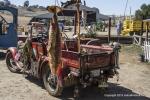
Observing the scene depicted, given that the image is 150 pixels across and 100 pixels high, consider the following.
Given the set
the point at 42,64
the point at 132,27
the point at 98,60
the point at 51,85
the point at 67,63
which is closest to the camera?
the point at 67,63

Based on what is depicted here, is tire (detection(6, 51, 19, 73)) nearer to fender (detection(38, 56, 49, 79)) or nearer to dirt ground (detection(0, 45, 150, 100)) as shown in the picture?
dirt ground (detection(0, 45, 150, 100))

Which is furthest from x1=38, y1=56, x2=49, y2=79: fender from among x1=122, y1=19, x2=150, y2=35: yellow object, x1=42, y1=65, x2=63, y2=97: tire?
x1=122, y1=19, x2=150, y2=35: yellow object

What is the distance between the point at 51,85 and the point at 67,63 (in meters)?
1.03

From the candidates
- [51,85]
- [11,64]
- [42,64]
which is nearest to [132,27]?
[11,64]

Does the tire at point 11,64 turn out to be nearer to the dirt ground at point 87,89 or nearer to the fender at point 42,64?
the dirt ground at point 87,89

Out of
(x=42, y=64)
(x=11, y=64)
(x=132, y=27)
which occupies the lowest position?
(x=11, y=64)

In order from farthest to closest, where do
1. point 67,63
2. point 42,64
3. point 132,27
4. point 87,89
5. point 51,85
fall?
point 132,27 → point 87,89 → point 42,64 → point 51,85 → point 67,63

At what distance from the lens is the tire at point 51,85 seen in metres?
9.15

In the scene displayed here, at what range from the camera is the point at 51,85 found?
966 cm

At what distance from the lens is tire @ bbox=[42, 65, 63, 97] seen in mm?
9152

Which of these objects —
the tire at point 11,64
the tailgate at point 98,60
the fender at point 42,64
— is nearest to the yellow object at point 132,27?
the tire at point 11,64

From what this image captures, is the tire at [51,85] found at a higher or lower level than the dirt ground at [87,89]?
higher

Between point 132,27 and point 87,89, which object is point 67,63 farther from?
point 132,27

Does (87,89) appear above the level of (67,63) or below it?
below
